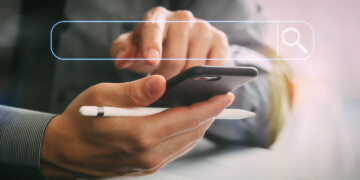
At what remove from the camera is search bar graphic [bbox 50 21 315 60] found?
0.39 metres

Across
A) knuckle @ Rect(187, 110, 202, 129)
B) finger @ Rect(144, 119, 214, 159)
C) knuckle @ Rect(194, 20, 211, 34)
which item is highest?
knuckle @ Rect(194, 20, 211, 34)

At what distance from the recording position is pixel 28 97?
0.39 meters

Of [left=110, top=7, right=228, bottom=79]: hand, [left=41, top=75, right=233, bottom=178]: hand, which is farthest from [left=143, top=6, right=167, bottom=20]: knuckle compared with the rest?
[left=41, top=75, right=233, bottom=178]: hand

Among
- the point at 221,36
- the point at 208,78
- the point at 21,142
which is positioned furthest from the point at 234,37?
the point at 21,142

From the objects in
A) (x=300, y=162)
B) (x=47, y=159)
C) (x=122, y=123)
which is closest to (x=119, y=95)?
(x=122, y=123)

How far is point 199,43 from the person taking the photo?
0.40 metres

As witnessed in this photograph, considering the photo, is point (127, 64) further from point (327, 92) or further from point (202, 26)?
point (327, 92)

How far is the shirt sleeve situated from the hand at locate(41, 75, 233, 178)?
0.01 meters

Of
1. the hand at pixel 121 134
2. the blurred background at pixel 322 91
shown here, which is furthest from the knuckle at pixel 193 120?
the blurred background at pixel 322 91

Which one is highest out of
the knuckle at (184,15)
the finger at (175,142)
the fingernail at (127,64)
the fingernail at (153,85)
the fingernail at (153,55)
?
the knuckle at (184,15)

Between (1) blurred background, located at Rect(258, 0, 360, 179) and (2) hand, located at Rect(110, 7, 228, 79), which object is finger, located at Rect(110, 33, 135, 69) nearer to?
(2) hand, located at Rect(110, 7, 228, 79)

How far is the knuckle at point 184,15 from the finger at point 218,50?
0.04 metres

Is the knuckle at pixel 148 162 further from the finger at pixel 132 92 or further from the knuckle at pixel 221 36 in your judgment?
the knuckle at pixel 221 36

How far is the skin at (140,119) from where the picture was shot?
0.32 meters
